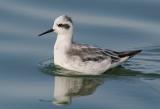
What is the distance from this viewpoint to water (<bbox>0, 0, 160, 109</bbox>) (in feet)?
45.3

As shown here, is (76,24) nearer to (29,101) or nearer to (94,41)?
(94,41)

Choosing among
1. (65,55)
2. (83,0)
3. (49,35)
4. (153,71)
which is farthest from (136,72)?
(83,0)

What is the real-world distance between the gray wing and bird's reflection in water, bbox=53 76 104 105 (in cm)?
48

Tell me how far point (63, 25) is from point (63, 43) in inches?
14.5

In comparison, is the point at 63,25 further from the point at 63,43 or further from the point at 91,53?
the point at 91,53

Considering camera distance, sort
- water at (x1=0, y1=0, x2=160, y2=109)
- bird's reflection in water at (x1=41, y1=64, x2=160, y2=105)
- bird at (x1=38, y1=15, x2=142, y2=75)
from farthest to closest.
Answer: bird at (x1=38, y1=15, x2=142, y2=75) < bird's reflection in water at (x1=41, y1=64, x2=160, y2=105) < water at (x1=0, y1=0, x2=160, y2=109)

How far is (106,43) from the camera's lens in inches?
655

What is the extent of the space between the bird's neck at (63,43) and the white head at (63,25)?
0.21ft

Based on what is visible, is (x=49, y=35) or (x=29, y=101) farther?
(x=49, y=35)

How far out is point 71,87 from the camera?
14.7 meters

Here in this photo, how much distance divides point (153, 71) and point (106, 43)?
1710 millimetres

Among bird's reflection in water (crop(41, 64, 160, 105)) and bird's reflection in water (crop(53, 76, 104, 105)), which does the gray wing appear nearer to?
bird's reflection in water (crop(41, 64, 160, 105))

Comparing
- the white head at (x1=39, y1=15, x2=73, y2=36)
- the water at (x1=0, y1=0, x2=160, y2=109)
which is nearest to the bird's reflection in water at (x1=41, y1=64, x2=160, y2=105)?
the water at (x1=0, y1=0, x2=160, y2=109)

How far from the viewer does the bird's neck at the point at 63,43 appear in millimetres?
15609
